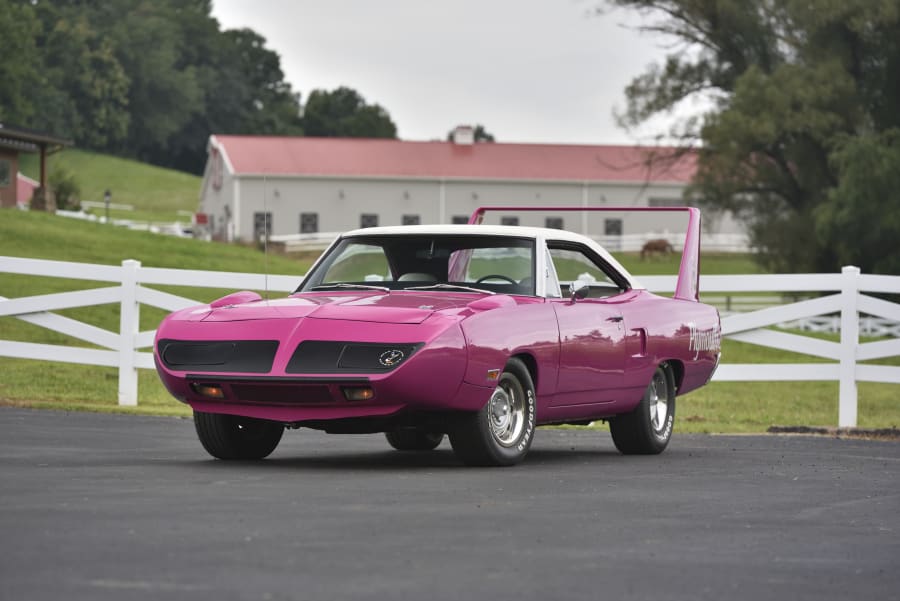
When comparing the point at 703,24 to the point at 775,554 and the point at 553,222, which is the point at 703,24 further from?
the point at 775,554

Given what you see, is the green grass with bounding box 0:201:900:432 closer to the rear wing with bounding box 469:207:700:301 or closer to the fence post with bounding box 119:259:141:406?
the fence post with bounding box 119:259:141:406

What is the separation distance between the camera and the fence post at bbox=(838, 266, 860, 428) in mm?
16094

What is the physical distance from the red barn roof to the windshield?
70.2m

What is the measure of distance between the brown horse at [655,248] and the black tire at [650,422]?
62403mm

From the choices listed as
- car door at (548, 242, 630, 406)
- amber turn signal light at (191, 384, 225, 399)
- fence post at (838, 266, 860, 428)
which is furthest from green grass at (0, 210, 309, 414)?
fence post at (838, 266, 860, 428)

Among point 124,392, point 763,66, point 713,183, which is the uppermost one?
point 763,66

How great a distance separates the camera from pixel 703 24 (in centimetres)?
5038

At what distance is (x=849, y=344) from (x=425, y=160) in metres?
70.4

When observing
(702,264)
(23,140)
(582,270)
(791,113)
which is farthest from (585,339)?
(702,264)

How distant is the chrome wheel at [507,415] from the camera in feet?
34.5

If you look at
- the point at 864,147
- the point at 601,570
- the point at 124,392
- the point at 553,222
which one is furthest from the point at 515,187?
the point at 601,570

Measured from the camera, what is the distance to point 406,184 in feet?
277

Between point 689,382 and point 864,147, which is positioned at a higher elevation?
point 864,147

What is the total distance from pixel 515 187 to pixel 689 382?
72.2m
